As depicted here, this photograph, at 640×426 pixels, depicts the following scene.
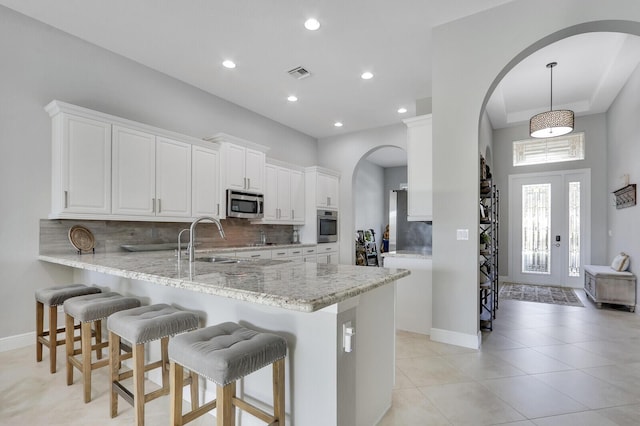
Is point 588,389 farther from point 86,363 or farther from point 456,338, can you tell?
point 86,363

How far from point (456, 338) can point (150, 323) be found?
2673mm

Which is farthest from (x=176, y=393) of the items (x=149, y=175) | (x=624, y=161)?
(x=624, y=161)

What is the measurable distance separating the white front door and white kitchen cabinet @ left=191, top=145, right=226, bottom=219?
5.88 m

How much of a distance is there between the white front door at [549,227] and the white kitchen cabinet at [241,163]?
17.2 feet

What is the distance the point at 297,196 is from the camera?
597cm

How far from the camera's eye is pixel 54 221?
316 cm

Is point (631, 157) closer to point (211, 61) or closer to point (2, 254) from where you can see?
point (211, 61)

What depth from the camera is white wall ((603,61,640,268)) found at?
4.25 m

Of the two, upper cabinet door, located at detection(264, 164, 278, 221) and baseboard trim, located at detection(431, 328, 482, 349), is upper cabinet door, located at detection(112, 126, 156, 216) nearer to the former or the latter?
upper cabinet door, located at detection(264, 164, 278, 221)

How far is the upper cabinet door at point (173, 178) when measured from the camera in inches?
146

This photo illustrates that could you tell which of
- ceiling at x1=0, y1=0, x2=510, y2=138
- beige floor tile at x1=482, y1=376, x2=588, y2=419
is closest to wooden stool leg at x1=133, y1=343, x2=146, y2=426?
beige floor tile at x1=482, y1=376, x2=588, y2=419

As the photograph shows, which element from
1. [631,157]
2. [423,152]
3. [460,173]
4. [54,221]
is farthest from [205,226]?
[631,157]

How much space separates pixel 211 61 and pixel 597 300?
614 centimetres

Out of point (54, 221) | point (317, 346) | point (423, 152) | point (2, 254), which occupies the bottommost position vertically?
point (317, 346)
